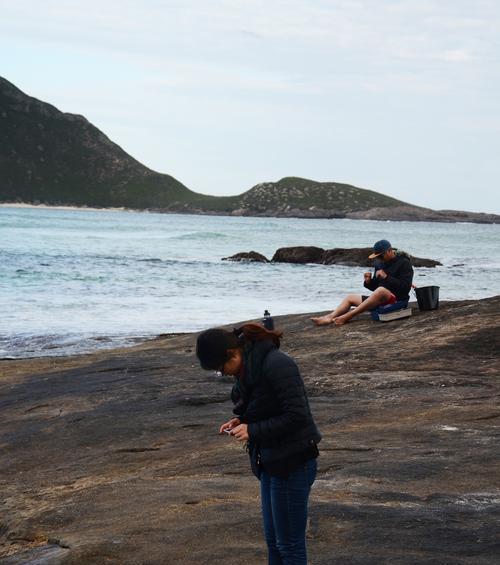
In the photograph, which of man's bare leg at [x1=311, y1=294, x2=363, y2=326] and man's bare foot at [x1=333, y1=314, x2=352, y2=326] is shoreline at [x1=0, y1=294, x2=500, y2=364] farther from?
man's bare foot at [x1=333, y1=314, x2=352, y2=326]

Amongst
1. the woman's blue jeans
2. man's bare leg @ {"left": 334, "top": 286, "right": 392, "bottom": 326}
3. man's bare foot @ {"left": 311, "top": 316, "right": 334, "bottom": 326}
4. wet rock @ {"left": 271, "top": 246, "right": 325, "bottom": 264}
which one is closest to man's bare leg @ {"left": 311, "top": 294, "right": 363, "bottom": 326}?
man's bare foot @ {"left": 311, "top": 316, "right": 334, "bottom": 326}

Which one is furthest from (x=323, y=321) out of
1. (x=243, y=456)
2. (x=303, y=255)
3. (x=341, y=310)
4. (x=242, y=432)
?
(x=303, y=255)

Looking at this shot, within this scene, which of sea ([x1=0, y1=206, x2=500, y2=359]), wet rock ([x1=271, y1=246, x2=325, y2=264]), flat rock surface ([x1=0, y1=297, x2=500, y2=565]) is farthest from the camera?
wet rock ([x1=271, y1=246, x2=325, y2=264])

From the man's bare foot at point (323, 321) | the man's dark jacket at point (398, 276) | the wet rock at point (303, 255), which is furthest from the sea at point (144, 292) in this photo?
the man's dark jacket at point (398, 276)

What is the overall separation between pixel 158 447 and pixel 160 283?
24.6 m

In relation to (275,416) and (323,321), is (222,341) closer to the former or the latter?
(275,416)

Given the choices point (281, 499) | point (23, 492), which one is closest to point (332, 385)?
point (23, 492)

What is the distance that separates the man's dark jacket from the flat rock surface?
1.62 feet

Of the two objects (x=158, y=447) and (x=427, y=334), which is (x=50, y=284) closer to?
(x=427, y=334)

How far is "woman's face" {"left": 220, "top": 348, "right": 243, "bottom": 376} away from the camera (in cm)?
463

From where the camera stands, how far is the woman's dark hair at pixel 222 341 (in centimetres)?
461

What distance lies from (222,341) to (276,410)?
410 mm

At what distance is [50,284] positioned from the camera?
30781 millimetres

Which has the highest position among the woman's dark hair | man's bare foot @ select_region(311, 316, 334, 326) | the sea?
the woman's dark hair
